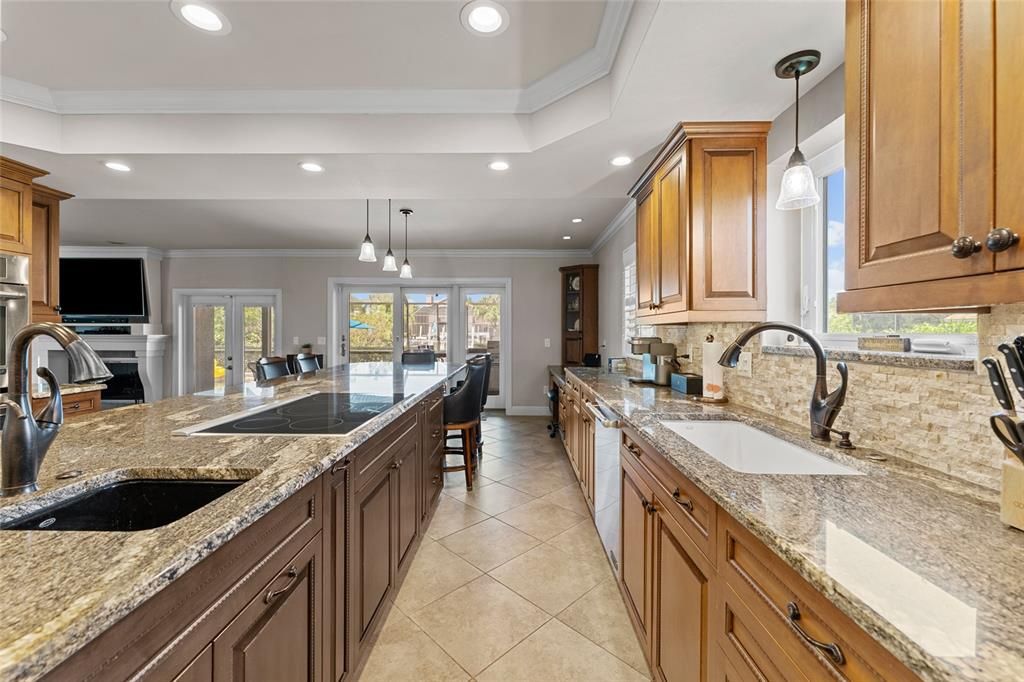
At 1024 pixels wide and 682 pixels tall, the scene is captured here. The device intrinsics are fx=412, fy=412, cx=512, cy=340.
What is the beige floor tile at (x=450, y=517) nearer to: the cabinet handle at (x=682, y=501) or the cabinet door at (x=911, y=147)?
the cabinet handle at (x=682, y=501)

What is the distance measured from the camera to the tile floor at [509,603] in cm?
159

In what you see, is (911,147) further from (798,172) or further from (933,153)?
(798,172)

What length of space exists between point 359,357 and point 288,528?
224 inches

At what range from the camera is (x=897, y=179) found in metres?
0.86

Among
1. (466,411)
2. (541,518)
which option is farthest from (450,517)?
(466,411)

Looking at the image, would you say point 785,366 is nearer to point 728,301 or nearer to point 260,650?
point 728,301

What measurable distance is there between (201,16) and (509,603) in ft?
9.45

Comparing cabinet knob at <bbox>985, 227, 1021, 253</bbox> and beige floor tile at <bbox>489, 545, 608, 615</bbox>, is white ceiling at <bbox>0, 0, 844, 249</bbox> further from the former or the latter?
beige floor tile at <bbox>489, 545, 608, 615</bbox>

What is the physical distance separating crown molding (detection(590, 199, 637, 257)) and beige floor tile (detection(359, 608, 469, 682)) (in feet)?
10.1

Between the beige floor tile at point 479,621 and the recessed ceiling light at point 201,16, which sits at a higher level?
the recessed ceiling light at point 201,16

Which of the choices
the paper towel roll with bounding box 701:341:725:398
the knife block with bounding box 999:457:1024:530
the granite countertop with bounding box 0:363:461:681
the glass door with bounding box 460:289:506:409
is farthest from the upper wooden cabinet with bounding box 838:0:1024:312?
the glass door with bounding box 460:289:506:409

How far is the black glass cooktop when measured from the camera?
1.44 metres

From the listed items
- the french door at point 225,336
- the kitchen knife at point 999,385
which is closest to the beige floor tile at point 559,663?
the kitchen knife at point 999,385

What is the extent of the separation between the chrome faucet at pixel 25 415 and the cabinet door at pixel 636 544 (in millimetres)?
1593
